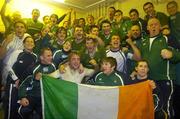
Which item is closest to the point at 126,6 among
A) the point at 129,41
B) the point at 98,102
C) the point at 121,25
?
the point at 121,25

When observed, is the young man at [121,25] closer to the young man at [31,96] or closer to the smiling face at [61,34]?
the smiling face at [61,34]

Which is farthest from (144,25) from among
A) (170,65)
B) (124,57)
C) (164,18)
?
(170,65)

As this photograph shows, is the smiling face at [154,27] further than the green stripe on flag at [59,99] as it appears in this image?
Yes

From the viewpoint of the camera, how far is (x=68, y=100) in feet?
16.3

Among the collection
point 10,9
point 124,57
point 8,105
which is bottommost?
point 8,105

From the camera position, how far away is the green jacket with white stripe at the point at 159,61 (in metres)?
5.49

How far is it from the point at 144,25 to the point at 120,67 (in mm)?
1384

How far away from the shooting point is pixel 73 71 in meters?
5.57

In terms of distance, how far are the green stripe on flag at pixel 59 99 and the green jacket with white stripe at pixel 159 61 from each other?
139 centimetres

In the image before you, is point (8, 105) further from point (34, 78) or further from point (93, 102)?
point (93, 102)

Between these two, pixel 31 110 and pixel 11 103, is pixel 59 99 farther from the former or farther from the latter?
pixel 11 103

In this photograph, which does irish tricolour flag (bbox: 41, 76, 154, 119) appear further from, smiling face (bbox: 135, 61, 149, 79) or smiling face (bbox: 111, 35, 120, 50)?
smiling face (bbox: 111, 35, 120, 50)

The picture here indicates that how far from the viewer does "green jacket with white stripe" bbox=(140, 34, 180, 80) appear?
549cm

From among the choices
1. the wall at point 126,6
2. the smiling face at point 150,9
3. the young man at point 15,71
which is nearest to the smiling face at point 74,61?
the young man at point 15,71
